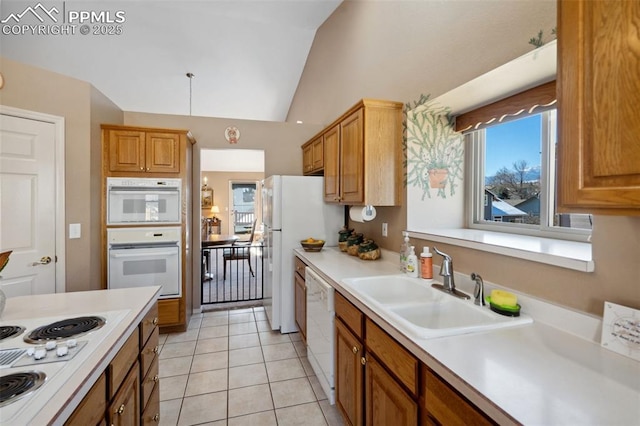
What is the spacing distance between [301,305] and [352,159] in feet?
4.76

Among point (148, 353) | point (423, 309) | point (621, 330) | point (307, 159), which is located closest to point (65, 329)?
point (148, 353)

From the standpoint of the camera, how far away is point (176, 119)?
3.58 meters

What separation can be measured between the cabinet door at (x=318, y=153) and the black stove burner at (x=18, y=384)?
2674 millimetres

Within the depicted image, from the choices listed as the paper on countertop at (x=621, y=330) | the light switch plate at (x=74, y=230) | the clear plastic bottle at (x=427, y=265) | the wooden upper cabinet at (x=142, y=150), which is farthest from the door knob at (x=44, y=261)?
the paper on countertop at (x=621, y=330)

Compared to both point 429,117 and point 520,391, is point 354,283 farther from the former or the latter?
point 429,117

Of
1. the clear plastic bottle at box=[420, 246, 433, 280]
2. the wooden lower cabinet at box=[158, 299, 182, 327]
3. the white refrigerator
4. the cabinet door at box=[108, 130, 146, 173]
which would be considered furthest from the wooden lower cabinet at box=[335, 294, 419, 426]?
the cabinet door at box=[108, 130, 146, 173]

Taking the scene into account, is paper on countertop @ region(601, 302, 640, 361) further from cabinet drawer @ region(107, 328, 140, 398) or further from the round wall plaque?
the round wall plaque

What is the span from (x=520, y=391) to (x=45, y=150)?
331cm

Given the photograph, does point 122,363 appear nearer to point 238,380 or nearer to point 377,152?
point 238,380

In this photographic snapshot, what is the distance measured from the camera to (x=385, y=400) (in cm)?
124

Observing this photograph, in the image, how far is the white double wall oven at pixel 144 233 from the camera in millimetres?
2912

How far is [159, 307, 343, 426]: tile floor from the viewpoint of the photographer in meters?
1.91

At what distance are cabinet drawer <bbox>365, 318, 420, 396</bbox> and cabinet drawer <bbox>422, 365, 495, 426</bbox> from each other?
0.19 feet

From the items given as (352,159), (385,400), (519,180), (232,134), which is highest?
(232,134)
